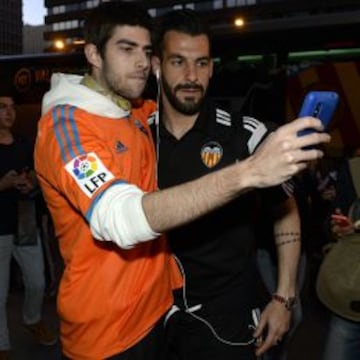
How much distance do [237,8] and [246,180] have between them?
7695 cm

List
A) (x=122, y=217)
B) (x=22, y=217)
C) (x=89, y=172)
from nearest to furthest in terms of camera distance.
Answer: (x=122, y=217), (x=89, y=172), (x=22, y=217)

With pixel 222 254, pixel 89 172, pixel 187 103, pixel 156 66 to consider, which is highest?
pixel 156 66

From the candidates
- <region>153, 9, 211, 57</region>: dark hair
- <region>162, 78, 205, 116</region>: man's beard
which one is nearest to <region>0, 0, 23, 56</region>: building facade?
<region>153, 9, 211, 57</region>: dark hair

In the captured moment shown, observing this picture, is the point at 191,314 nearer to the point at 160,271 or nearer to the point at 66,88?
the point at 160,271

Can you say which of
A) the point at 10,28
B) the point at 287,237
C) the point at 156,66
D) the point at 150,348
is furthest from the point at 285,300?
the point at 10,28

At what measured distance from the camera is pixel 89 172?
1564mm

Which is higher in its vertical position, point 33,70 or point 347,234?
point 33,70

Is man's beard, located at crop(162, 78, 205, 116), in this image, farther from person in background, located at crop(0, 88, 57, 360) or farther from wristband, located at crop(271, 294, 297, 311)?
person in background, located at crop(0, 88, 57, 360)

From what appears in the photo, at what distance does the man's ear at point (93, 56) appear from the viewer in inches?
80.0

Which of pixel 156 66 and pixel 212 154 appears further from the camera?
pixel 156 66

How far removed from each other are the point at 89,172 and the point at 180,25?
1230mm

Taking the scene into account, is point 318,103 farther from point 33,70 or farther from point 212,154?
point 33,70

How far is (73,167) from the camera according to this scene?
1590 mm

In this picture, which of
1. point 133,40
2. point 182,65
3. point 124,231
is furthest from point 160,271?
point 182,65
